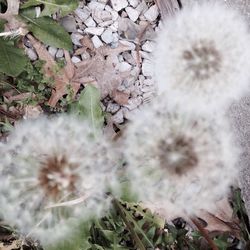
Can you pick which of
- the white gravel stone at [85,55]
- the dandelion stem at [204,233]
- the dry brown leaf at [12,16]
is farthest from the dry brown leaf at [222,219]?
the dry brown leaf at [12,16]

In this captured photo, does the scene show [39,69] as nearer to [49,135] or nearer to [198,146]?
[49,135]

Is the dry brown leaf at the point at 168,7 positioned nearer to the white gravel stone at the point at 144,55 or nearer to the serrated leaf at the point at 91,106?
the white gravel stone at the point at 144,55

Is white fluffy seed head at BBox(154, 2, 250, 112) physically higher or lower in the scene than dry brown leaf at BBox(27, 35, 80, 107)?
higher

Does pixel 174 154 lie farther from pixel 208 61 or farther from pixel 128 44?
pixel 128 44

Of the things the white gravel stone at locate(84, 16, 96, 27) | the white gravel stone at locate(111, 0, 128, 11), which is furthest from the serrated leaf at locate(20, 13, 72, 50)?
the white gravel stone at locate(111, 0, 128, 11)

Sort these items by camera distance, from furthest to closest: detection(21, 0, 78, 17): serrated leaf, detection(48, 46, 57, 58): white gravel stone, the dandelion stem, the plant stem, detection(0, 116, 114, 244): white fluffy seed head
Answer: detection(48, 46, 57, 58): white gravel stone → detection(21, 0, 78, 17): serrated leaf → the plant stem → the dandelion stem → detection(0, 116, 114, 244): white fluffy seed head

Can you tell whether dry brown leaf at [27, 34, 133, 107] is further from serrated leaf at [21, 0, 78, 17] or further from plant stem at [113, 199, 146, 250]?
plant stem at [113, 199, 146, 250]

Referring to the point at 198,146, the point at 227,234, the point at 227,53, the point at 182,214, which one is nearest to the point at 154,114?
the point at 198,146
